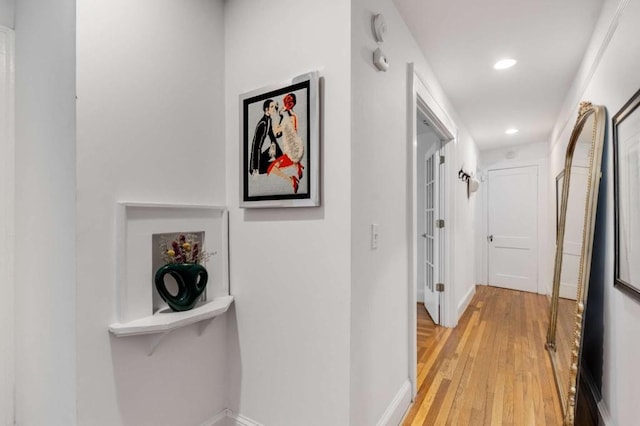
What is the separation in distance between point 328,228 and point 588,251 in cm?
159

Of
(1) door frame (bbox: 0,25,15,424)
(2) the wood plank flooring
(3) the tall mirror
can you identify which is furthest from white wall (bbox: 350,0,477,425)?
(1) door frame (bbox: 0,25,15,424)

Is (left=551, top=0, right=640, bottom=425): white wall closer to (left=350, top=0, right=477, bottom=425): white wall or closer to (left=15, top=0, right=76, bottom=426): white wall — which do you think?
(left=350, top=0, right=477, bottom=425): white wall

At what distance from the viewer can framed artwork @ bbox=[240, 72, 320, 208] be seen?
139 centimetres

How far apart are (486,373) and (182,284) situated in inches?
90.9

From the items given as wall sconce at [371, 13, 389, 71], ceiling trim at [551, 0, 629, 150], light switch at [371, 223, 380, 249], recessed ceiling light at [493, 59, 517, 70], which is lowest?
light switch at [371, 223, 380, 249]

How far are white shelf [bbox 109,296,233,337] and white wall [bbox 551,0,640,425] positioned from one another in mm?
1945

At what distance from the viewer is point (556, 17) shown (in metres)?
1.96

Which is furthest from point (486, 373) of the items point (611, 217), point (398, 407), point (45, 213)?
point (45, 213)

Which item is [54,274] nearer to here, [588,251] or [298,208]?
[298,208]

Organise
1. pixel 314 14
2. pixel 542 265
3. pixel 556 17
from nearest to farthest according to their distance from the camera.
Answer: pixel 314 14 → pixel 556 17 → pixel 542 265

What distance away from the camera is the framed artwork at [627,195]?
139 centimetres

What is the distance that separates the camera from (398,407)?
71.9 inches

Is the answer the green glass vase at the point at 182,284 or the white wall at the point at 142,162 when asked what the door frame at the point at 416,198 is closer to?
the white wall at the point at 142,162

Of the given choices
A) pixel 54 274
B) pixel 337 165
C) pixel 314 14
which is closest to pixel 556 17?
pixel 314 14
